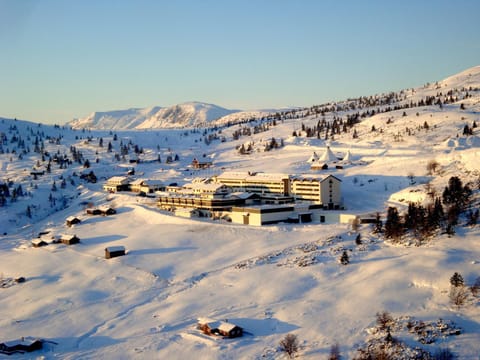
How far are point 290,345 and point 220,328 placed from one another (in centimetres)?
415

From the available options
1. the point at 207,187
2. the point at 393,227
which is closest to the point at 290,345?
the point at 393,227

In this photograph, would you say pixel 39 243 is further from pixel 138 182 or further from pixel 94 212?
pixel 138 182

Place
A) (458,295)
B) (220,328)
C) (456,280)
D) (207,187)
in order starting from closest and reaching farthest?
(220,328), (458,295), (456,280), (207,187)

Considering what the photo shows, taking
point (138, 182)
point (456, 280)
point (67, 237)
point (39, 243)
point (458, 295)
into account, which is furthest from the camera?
point (138, 182)

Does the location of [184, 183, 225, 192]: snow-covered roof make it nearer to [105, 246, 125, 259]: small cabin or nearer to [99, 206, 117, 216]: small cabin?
[99, 206, 117, 216]: small cabin

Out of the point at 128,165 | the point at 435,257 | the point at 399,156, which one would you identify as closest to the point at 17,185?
the point at 128,165

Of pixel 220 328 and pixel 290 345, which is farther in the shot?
pixel 220 328

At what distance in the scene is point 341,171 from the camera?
7569 cm

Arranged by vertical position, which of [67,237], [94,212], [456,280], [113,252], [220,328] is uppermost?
[94,212]

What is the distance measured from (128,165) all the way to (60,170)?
13.3 metres

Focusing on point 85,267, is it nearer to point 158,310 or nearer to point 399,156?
point 158,310

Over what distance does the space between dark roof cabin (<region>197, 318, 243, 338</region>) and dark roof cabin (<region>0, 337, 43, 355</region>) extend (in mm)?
8573

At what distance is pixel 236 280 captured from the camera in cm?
3688

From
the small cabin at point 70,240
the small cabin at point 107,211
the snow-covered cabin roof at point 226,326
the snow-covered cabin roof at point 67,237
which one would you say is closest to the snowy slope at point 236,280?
the snow-covered cabin roof at point 226,326
